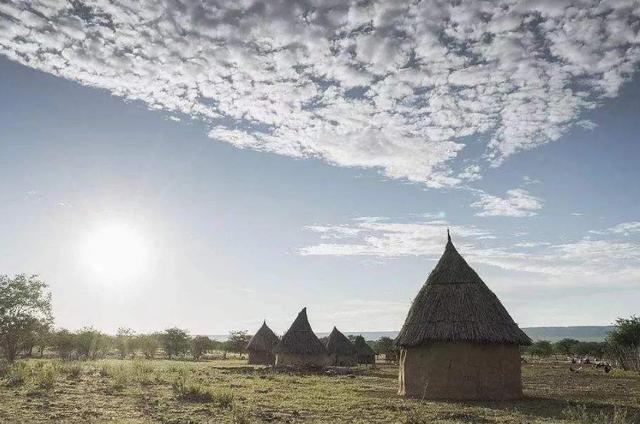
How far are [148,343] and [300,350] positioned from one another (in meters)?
40.8

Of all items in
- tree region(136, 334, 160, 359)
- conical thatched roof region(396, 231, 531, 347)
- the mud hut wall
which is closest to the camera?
the mud hut wall

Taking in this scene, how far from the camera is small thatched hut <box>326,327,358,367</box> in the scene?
52.4 m

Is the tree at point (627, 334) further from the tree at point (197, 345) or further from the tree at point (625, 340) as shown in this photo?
the tree at point (197, 345)

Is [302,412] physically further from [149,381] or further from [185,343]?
[185,343]

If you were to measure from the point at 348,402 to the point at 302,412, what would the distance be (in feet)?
9.51

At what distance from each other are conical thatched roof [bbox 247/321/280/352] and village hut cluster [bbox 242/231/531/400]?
31.9 metres

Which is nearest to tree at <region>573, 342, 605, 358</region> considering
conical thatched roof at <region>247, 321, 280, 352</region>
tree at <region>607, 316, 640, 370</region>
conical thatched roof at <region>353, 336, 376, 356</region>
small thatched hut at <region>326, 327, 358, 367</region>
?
tree at <region>607, 316, 640, 370</region>

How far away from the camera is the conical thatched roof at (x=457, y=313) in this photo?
19.3m

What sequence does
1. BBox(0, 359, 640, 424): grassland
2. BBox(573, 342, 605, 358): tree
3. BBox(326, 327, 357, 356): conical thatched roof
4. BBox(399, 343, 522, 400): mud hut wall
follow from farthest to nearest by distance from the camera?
BBox(573, 342, 605, 358): tree < BBox(326, 327, 357, 356): conical thatched roof < BBox(399, 343, 522, 400): mud hut wall < BBox(0, 359, 640, 424): grassland

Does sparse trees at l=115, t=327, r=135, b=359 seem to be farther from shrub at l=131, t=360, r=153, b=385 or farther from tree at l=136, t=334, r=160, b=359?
shrub at l=131, t=360, r=153, b=385

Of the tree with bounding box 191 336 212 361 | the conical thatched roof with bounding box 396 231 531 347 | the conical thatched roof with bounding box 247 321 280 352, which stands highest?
the conical thatched roof with bounding box 396 231 531 347

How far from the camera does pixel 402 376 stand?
21172 millimetres

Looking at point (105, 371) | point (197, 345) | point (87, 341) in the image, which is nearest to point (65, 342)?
point (87, 341)

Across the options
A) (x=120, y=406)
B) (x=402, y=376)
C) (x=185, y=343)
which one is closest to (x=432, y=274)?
(x=402, y=376)
